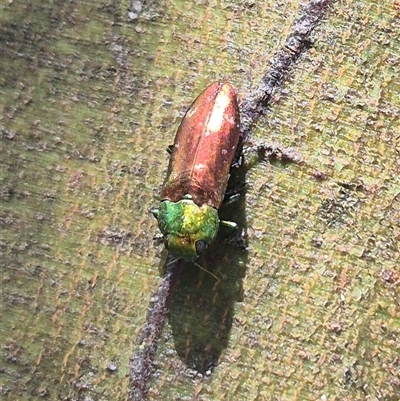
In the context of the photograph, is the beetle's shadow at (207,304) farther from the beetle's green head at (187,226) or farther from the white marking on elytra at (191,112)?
the white marking on elytra at (191,112)

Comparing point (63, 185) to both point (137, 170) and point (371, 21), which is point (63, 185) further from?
point (371, 21)

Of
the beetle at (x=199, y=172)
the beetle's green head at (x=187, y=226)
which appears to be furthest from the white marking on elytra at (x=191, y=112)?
the beetle's green head at (x=187, y=226)

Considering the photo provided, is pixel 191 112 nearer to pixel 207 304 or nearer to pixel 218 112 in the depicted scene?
pixel 218 112

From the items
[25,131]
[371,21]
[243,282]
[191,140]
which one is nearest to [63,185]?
[25,131]

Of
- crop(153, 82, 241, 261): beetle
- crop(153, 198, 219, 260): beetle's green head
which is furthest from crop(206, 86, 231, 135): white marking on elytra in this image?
crop(153, 198, 219, 260): beetle's green head

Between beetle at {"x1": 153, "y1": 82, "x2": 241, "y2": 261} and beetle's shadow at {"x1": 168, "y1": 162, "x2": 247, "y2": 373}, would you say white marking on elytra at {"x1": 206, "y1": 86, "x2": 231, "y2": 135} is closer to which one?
beetle at {"x1": 153, "y1": 82, "x2": 241, "y2": 261}

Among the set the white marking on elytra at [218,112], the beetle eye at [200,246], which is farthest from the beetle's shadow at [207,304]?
the white marking on elytra at [218,112]

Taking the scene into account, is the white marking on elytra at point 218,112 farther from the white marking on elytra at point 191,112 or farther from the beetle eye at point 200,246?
the beetle eye at point 200,246

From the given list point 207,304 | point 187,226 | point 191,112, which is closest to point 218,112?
point 191,112

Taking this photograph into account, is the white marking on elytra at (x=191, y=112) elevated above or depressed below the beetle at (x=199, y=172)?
above
